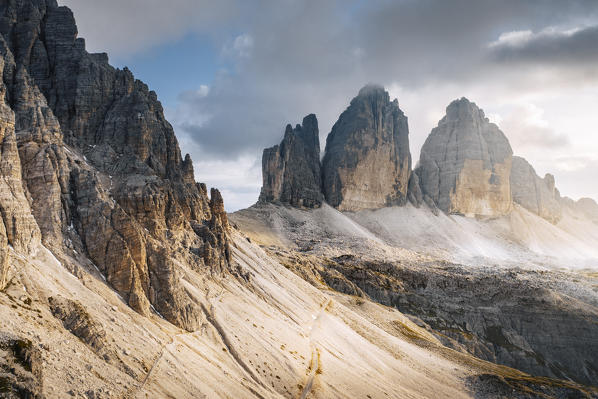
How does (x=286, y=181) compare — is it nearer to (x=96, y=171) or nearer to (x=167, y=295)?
(x=96, y=171)

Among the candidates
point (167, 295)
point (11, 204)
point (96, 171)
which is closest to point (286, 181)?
point (96, 171)

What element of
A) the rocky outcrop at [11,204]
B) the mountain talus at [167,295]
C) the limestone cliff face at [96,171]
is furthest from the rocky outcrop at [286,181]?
the rocky outcrop at [11,204]

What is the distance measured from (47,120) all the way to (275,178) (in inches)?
5865

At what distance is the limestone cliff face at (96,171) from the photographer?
34.8 m

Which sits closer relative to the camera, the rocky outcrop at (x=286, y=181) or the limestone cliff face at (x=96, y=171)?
the limestone cliff face at (x=96, y=171)

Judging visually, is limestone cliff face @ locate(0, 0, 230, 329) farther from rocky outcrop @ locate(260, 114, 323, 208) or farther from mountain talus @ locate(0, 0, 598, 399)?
rocky outcrop @ locate(260, 114, 323, 208)

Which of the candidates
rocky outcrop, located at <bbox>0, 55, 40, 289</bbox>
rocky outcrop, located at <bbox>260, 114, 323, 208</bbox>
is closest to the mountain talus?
rocky outcrop, located at <bbox>0, 55, 40, 289</bbox>

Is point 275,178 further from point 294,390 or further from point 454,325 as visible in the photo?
point 294,390

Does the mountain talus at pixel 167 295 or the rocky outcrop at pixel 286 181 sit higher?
the rocky outcrop at pixel 286 181

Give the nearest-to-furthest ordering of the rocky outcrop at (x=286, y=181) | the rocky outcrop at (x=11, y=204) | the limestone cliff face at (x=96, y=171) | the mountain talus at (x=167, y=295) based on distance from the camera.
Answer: the mountain talus at (x=167, y=295) < the rocky outcrop at (x=11, y=204) < the limestone cliff face at (x=96, y=171) < the rocky outcrop at (x=286, y=181)

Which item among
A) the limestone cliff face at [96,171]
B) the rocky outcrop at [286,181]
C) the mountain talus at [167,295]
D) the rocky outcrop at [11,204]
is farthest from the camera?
the rocky outcrop at [286,181]

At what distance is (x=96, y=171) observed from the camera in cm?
5044

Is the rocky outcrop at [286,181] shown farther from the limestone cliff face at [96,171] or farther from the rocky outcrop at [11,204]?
the rocky outcrop at [11,204]

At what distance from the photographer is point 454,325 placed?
90.6 meters
